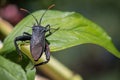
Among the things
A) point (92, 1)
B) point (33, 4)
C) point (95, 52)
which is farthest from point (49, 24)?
point (95, 52)

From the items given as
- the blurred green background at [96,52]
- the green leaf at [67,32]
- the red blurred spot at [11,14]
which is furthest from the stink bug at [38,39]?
the blurred green background at [96,52]

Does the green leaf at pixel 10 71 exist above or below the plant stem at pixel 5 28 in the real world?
above

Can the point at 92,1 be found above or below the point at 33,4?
below

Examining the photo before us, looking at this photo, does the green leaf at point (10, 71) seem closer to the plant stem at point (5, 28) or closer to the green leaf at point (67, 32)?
the green leaf at point (67, 32)

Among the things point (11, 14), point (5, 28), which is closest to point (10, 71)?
point (5, 28)

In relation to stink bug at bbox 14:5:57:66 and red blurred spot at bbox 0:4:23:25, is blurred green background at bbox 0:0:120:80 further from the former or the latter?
stink bug at bbox 14:5:57:66

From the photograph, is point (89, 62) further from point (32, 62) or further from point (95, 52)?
point (32, 62)

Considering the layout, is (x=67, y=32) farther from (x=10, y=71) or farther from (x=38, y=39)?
(x=10, y=71)
